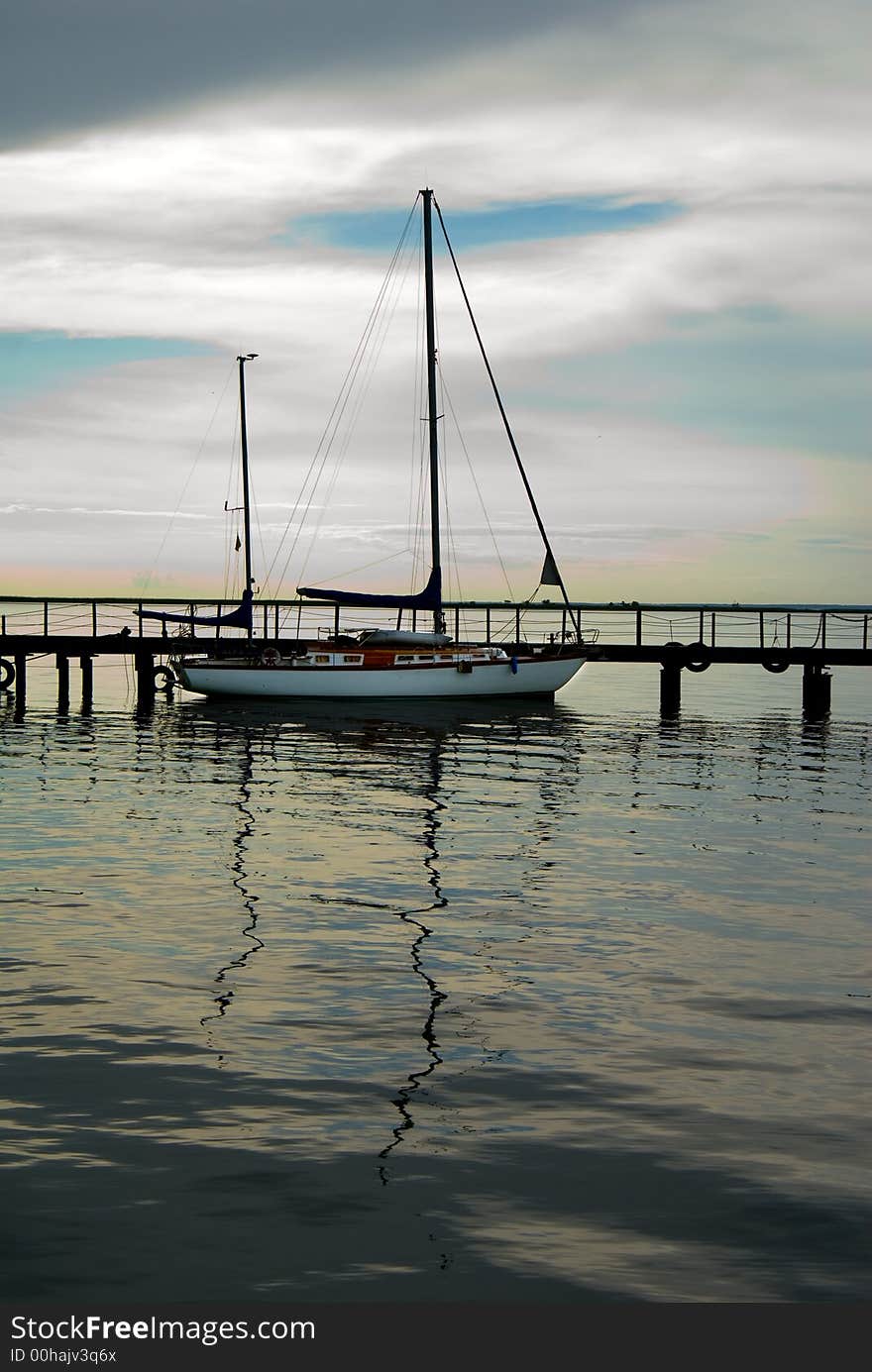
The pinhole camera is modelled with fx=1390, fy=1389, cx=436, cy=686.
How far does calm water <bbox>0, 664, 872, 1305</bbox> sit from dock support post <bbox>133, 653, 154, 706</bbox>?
101 feet

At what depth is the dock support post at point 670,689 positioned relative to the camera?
171ft

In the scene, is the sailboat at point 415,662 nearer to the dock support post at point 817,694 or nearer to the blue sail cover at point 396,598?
the blue sail cover at point 396,598

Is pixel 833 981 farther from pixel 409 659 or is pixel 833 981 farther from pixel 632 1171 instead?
pixel 409 659

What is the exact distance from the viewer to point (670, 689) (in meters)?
52.5

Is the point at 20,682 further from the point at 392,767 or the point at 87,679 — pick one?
the point at 392,767

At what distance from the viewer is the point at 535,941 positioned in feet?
47.9

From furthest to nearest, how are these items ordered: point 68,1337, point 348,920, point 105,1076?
point 348,920, point 105,1076, point 68,1337

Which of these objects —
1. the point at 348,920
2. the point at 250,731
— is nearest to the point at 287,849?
the point at 348,920

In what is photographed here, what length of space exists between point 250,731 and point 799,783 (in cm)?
1876

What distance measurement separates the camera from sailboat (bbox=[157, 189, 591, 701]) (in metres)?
49.9

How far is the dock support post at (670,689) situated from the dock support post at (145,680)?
20099 mm

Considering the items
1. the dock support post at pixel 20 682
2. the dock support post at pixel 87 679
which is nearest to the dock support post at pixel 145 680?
the dock support post at pixel 87 679

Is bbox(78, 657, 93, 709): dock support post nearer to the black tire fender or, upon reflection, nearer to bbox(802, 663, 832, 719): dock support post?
the black tire fender

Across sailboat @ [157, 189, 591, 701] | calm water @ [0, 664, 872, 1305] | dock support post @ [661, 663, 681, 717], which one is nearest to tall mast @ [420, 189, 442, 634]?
sailboat @ [157, 189, 591, 701]
